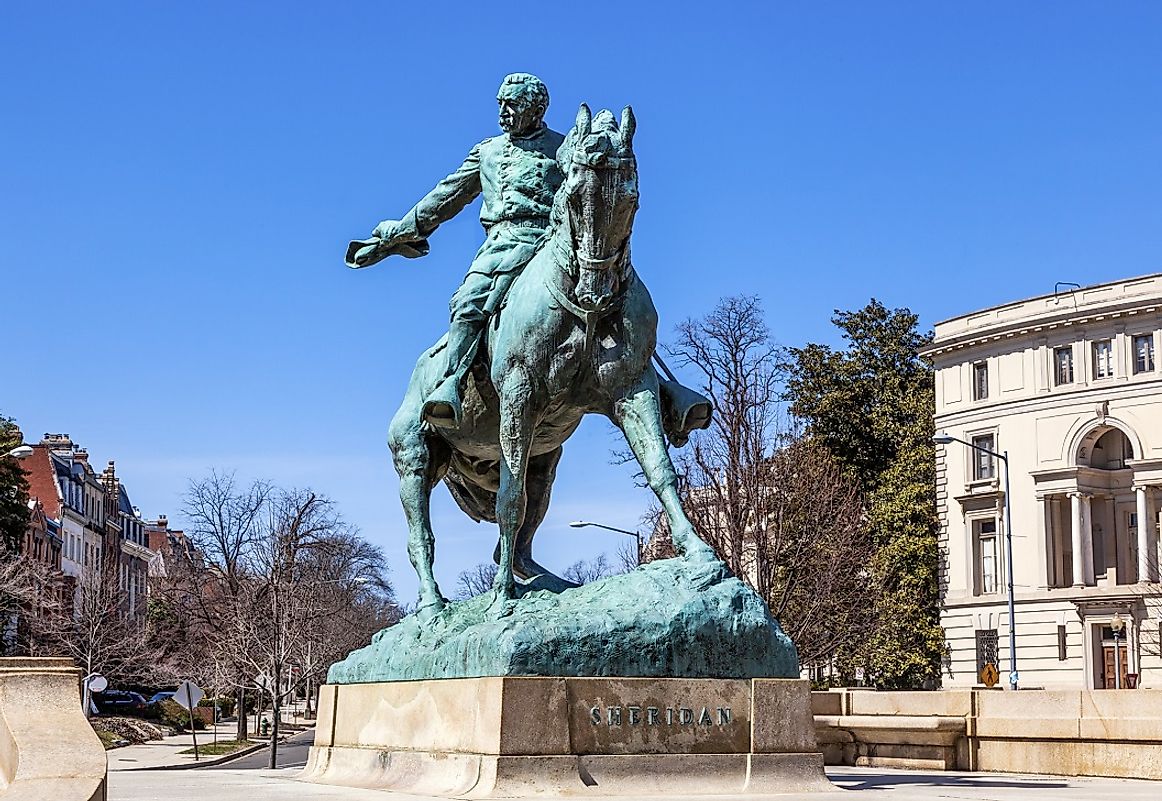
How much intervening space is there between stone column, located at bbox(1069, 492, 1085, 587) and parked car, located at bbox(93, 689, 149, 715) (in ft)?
131

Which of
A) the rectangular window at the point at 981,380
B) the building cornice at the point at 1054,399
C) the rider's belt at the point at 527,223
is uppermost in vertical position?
the rectangular window at the point at 981,380

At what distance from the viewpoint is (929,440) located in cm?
6806

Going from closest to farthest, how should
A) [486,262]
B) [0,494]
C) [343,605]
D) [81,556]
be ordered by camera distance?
1. [486,262]
2. [0,494]
3. [343,605]
4. [81,556]

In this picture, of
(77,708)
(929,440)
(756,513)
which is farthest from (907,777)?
(929,440)

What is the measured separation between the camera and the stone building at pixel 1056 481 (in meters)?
64.3

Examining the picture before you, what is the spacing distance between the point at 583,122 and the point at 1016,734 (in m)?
7.93

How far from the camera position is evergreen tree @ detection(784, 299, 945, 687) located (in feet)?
→ 218

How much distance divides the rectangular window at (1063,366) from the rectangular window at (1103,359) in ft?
3.59

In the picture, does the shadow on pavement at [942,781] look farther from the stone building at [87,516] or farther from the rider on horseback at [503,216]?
the stone building at [87,516]

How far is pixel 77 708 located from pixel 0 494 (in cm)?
5897

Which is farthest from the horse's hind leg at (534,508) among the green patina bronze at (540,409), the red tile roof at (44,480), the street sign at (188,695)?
the red tile roof at (44,480)

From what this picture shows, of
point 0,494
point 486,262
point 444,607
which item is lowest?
point 444,607

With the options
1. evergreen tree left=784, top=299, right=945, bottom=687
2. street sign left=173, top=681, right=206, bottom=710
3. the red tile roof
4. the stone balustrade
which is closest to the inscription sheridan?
the stone balustrade

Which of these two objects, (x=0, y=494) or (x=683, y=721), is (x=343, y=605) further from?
(x=683, y=721)
